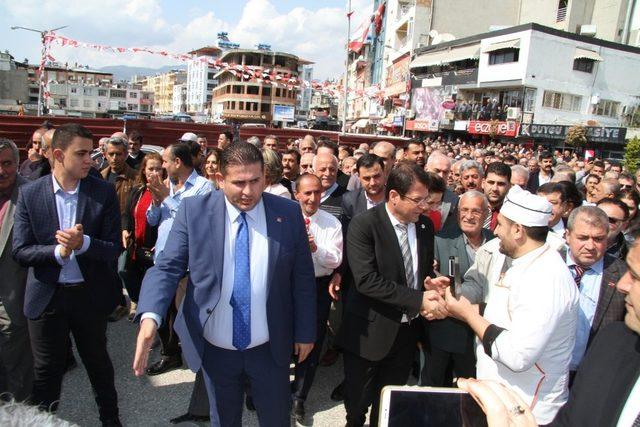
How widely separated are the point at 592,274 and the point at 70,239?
133 inches

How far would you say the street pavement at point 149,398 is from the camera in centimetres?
337

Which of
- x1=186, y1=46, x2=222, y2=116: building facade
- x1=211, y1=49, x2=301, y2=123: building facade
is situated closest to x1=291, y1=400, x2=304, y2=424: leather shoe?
x1=211, y1=49, x2=301, y2=123: building facade

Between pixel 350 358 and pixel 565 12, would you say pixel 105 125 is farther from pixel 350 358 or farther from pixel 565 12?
pixel 565 12

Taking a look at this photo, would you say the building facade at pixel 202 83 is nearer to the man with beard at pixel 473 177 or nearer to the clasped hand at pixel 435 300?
the man with beard at pixel 473 177

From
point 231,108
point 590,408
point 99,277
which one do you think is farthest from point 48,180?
point 231,108

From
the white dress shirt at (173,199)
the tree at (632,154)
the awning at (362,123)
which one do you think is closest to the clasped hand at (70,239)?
the white dress shirt at (173,199)

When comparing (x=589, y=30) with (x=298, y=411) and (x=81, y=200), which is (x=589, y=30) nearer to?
(x=298, y=411)

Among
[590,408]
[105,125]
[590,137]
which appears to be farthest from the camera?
[590,137]

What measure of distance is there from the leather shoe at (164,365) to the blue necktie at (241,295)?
1964 mm

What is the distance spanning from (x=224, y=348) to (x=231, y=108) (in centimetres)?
7522

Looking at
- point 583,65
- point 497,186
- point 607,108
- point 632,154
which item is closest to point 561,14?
point 583,65

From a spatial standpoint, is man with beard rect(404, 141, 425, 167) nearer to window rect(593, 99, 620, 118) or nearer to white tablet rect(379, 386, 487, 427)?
white tablet rect(379, 386, 487, 427)

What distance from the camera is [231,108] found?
74062 millimetres

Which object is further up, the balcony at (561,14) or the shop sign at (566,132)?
the balcony at (561,14)
